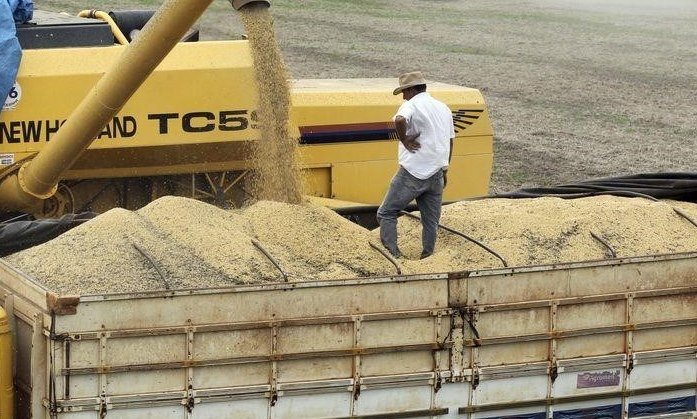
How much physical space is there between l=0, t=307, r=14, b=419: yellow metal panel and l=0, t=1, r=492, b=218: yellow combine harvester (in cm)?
184

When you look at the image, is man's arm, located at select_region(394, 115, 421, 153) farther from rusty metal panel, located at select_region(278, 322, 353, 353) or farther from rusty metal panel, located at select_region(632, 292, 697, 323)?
rusty metal panel, located at select_region(278, 322, 353, 353)

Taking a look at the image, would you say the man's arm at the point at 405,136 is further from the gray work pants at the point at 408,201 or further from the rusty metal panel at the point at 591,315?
the rusty metal panel at the point at 591,315

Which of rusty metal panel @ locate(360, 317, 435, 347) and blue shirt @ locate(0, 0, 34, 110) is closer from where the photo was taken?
rusty metal panel @ locate(360, 317, 435, 347)

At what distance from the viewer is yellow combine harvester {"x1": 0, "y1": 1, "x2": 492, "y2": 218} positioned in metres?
8.92

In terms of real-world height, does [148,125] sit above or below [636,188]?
above

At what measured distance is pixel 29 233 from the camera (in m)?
8.36

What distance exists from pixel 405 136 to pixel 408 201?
1.39ft

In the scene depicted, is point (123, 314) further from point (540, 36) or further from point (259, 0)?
point (540, 36)

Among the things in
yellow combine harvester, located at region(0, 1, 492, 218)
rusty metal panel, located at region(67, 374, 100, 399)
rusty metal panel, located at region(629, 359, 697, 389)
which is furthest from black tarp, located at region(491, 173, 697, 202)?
rusty metal panel, located at region(67, 374, 100, 399)

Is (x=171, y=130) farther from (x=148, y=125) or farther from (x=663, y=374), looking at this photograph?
(x=663, y=374)

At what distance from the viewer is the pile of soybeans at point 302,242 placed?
718 centimetres

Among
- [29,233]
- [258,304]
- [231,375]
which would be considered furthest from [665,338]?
[29,233]

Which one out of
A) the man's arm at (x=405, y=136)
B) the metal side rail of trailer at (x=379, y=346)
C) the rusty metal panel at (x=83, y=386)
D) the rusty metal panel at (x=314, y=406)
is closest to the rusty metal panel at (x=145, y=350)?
the metal side rail of trailer at (x=379, y=346)

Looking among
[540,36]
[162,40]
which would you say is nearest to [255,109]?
[162,40]
